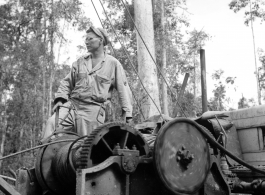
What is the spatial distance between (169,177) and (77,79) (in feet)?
7.82

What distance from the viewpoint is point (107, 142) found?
3.31 metres

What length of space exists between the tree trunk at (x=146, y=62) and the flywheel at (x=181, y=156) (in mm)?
5513

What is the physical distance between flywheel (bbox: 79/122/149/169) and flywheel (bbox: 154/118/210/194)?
0.80 ft

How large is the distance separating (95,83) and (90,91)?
5.0 inches

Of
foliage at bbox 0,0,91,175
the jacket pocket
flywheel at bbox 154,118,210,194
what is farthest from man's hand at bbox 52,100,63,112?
foliage at bbox 0,0,91,175

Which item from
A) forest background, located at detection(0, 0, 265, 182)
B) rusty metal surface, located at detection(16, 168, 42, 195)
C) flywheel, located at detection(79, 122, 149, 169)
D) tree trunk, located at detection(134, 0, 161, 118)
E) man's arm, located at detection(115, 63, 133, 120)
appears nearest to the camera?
flywheel, located at detection(79, 122, 149, 169)

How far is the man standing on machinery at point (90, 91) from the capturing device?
15.8 ft

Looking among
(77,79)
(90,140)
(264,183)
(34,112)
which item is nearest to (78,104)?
(77,79)

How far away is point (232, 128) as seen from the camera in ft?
20.3

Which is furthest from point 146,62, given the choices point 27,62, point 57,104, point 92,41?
point 27,62

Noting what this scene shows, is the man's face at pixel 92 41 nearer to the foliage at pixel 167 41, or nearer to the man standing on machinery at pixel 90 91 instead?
the man standing on machinery at pixel 90 91

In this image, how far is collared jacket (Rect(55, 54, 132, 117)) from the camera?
4.91 meters

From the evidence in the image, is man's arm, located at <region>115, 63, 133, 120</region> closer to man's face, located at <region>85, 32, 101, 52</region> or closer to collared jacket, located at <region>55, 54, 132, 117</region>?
collared jacket, located at <region>55, 54, 132, 117</region>

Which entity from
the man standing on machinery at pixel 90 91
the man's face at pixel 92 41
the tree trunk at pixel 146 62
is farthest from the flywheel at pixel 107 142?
the tree trunk at pixel 146 62
